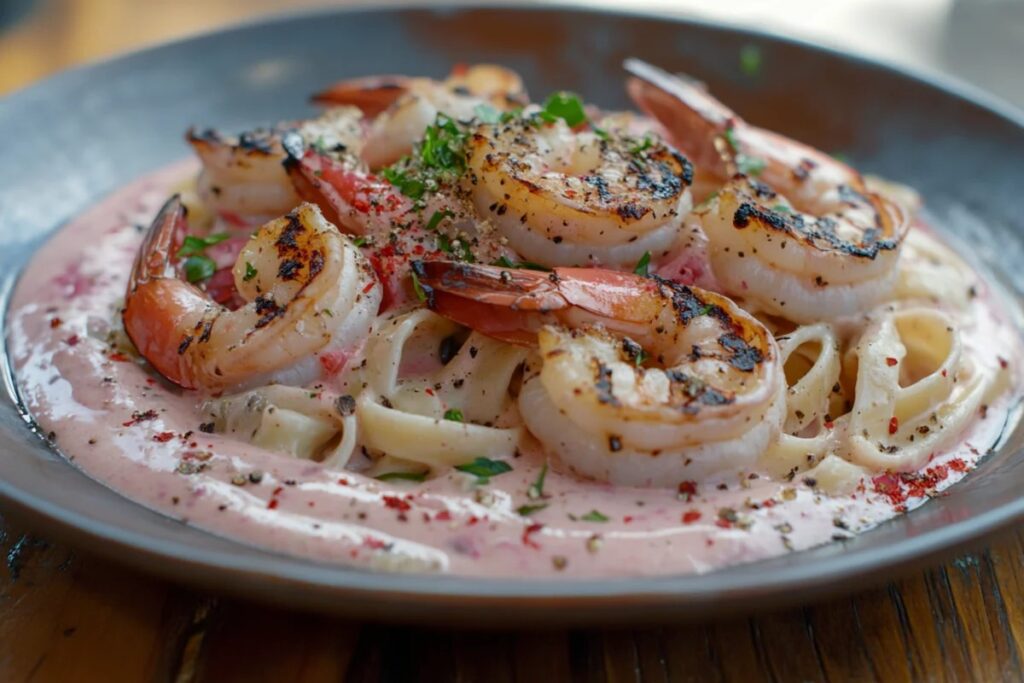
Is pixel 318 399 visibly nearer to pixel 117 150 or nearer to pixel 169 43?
pixel 117 150

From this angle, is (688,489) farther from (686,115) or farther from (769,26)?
(769,26)

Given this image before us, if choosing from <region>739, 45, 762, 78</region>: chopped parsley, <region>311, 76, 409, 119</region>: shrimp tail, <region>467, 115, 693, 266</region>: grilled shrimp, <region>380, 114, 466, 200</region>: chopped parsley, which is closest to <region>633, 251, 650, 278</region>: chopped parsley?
<region>467, 115, 693, 266</region>: grilled shrimp

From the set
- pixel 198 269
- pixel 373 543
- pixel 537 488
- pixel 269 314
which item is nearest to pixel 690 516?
pixel 537 488

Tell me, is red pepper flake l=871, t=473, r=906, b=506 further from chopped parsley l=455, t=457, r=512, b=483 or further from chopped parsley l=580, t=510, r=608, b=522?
chopped parsley l=455, t=457, r=512, b=483

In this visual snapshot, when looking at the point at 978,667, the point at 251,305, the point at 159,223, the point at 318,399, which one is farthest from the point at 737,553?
the point at 159,223

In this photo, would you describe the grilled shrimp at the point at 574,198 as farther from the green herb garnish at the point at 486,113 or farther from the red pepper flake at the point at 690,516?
the red pepper flake at the point at 690,516
